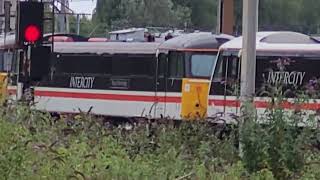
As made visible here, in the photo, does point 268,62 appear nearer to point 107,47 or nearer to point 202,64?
point 202,64

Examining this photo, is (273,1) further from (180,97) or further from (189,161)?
(189,161)

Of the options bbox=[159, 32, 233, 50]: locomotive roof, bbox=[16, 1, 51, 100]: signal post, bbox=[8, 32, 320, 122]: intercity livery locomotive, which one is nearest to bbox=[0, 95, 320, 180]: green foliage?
bbox=[16, 1, 51, 100]: signal post

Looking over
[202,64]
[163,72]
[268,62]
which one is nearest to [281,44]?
[268,62]

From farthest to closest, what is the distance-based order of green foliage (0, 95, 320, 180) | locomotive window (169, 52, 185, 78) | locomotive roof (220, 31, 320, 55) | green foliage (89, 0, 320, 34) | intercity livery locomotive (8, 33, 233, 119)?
green foliage (89, 0, 320, 34), locomotive window (169, 52, 185, 78), intercity livery locomotive (8, 33, 233, 119), locomotive roof (220, 31, 320, 55), green foliage (0, 95, 320, 180)

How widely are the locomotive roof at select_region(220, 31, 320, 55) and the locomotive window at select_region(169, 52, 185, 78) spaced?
4.44 ft

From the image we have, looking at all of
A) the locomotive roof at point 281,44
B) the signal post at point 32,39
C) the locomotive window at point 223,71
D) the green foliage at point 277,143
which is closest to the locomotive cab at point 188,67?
the locomotive window at point 223,71

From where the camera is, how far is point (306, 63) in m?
20.0

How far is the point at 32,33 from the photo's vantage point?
15992 millimetres

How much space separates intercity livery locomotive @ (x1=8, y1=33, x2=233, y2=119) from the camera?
2230 centimetres

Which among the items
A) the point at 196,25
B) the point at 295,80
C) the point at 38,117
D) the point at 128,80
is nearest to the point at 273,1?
the point at 196,25

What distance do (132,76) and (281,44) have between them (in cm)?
444

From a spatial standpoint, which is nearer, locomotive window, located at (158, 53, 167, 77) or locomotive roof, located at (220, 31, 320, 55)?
locomotive roof, located at (220, 31, 320, 55)

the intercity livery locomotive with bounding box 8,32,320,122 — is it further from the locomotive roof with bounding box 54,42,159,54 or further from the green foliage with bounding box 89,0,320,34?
the green foliage with bounding box 89,0,320,34

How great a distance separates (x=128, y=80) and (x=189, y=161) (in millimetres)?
14725
